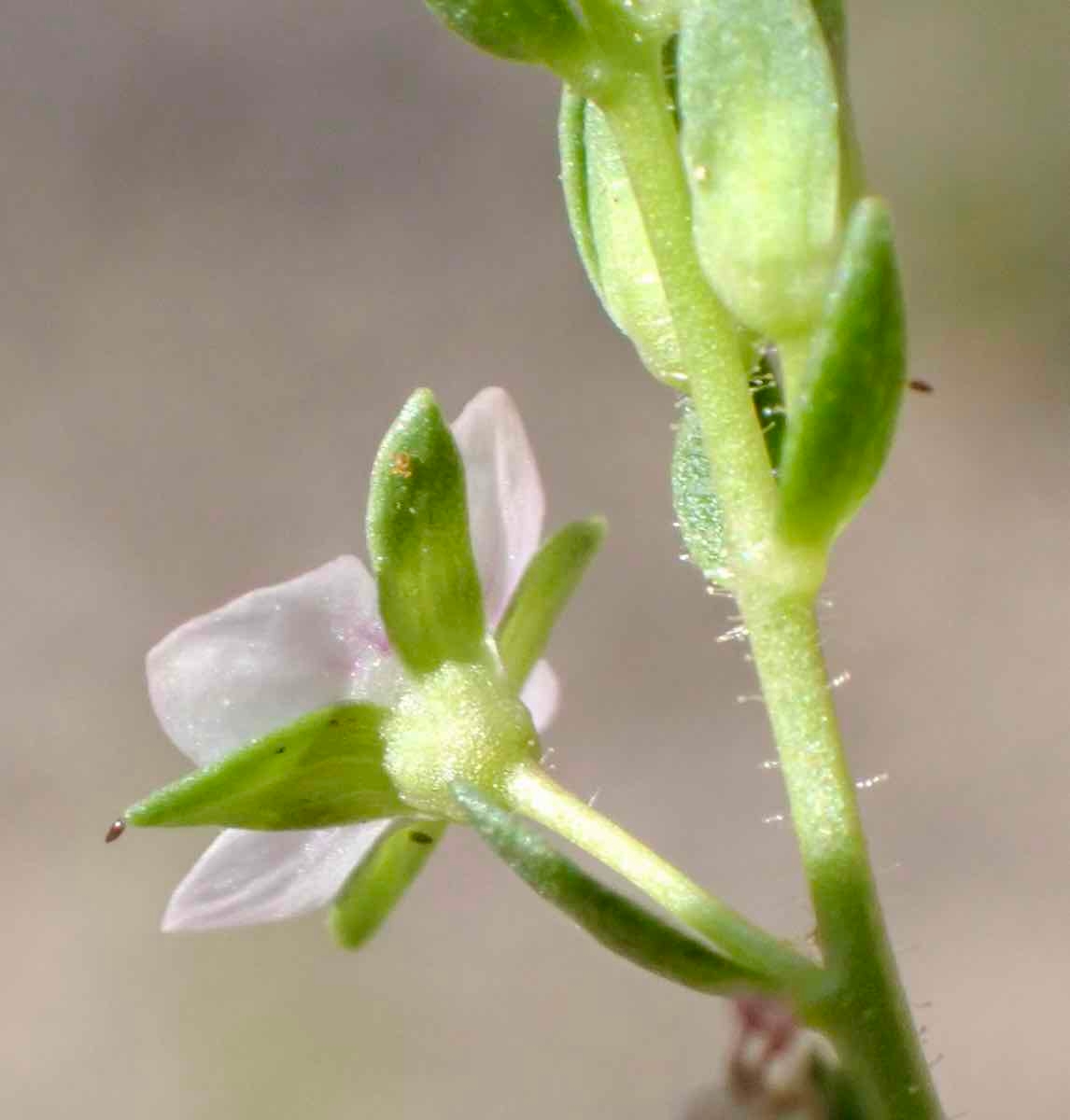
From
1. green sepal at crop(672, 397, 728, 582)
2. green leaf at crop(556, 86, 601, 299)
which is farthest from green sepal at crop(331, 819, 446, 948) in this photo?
green leaf at crop(556, 86, 601, 299)

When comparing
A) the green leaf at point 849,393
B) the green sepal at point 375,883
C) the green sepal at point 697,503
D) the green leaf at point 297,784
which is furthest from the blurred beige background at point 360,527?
the green leaf at point 849,393

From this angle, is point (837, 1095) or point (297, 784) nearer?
point (837, 1095)

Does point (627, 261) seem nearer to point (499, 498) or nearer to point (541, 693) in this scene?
point (499, 498)

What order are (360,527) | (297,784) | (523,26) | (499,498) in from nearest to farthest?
(523,26) < (297,784) < (499,498) < (360,527)

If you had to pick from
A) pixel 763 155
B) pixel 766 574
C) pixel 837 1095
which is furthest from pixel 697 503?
pixel 837 1095

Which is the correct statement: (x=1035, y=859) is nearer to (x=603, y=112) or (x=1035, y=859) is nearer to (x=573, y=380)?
(x=573, y=380)

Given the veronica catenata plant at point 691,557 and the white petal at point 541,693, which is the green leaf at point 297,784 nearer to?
the veronica catenata plant at point 691,557

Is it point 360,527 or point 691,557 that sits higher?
point 691,557
